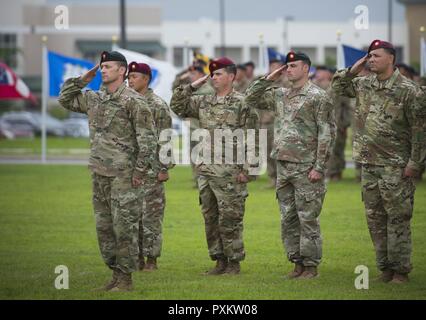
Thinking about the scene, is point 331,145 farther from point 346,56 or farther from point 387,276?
point 346,56

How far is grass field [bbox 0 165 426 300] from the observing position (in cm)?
1016

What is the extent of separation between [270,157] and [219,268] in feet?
4.79

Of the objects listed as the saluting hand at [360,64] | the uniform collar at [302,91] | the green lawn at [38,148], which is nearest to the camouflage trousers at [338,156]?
the uniform collar at [302,91]

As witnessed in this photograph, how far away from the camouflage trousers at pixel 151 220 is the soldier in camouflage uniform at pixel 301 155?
1623 millimetres

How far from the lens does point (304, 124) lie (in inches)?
432

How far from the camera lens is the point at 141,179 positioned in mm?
10000

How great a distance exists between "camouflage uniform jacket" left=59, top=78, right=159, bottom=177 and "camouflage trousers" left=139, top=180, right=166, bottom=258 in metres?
1.74

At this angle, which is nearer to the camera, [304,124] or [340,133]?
[304,124]

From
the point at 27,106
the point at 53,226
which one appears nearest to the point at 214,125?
the point at 53,226

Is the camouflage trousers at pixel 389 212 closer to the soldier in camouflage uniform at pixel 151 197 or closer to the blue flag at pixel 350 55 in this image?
the soldier in camouflage uniform at pixel 151 197

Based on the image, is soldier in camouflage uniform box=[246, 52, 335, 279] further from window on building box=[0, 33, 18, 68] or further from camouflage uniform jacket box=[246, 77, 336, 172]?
window on building box=[0, 33, 18, 68]

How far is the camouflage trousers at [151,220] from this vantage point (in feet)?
38.4

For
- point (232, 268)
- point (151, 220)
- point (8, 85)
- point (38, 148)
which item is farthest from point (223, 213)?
point (38, 148)

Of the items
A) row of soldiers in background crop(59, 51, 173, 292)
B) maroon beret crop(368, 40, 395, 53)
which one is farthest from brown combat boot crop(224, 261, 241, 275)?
maroon beret crop(368, 40, 395, 53)
